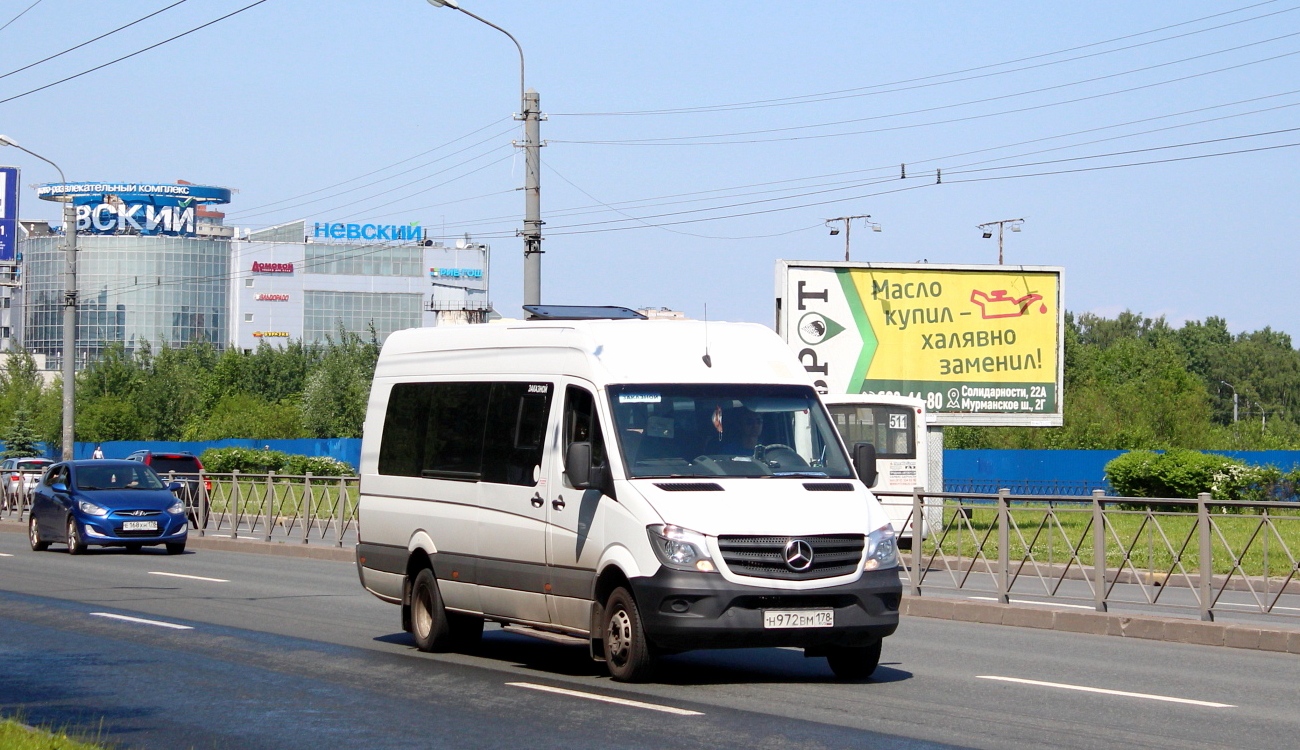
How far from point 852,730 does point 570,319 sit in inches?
184

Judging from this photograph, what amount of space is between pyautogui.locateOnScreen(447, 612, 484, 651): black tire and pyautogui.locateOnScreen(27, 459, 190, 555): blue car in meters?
13.6

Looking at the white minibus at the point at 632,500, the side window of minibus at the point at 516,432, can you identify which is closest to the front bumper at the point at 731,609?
the white minibus at the point at 632,500

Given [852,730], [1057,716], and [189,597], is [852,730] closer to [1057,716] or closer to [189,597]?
[1057,716]

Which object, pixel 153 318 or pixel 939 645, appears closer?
pixel 939 645

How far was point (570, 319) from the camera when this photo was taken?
1166 cm

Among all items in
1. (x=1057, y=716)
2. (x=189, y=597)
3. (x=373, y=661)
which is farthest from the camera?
(x=189, y=597)

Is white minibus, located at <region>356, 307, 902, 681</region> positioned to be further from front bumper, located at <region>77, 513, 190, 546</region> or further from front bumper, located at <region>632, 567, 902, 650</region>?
front bumper, located at <region>77, 513, 190, 546</region>

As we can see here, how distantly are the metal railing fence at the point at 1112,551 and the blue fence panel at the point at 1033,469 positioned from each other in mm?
26923

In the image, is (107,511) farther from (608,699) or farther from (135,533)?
(608,699)

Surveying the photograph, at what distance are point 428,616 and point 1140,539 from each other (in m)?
6.82

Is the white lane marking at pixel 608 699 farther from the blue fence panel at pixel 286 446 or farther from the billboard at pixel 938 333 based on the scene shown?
the blue fence panel at pixel 286 446

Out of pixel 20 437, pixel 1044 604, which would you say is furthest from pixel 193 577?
pixel 20 437

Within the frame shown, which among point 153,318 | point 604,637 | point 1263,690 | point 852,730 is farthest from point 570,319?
point 153,318

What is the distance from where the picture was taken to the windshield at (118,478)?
25.0m
